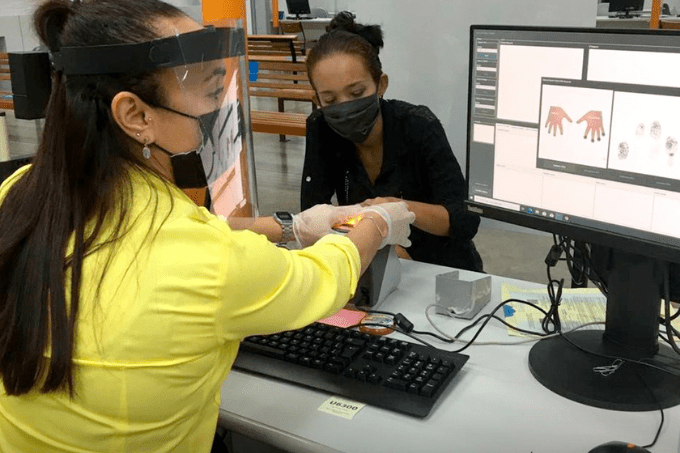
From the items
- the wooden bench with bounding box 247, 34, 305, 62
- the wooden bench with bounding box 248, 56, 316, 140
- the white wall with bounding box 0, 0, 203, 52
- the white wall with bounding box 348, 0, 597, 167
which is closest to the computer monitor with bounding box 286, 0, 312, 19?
the wooden bench with bounding box 247, 34, 305, 62

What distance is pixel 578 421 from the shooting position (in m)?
1.03

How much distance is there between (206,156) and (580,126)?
2.00 feet

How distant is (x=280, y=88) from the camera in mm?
5141

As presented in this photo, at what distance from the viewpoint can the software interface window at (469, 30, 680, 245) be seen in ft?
3.42

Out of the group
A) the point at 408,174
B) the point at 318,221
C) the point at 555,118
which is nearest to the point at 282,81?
the point at 408,174

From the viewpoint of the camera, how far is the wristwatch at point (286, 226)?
158 cm

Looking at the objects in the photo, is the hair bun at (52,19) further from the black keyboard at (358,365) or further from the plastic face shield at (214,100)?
the black keyboard at (358,365)

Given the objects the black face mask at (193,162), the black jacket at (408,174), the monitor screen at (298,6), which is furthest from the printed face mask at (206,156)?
the monitor screen at (298,6)

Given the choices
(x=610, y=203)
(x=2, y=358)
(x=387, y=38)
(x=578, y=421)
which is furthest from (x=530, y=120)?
(x=387, y=38)

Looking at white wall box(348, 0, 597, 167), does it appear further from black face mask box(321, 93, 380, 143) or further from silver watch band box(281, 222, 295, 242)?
silver watch band box(281, 222, 295, 242)

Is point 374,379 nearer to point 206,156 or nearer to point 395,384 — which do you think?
point 395,384

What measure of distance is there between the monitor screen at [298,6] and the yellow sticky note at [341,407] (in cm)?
988

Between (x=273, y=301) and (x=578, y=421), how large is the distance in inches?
19.8

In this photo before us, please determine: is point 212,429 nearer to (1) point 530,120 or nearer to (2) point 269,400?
(2) point 269,400
